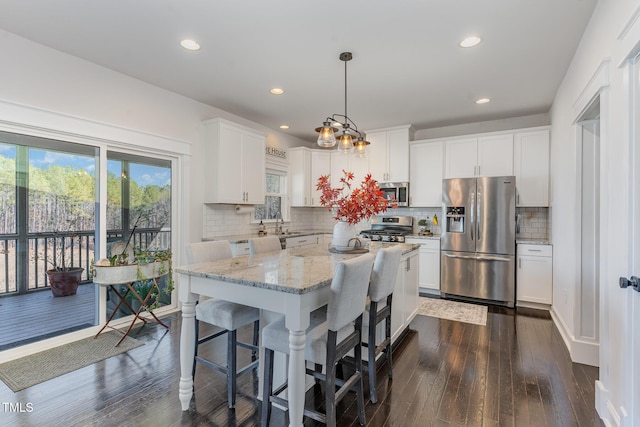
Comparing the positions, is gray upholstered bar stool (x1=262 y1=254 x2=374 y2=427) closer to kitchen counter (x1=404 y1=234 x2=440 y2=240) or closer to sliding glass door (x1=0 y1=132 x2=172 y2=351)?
sliding glass door (x1=0 y1=132 x2=172 y2=351)

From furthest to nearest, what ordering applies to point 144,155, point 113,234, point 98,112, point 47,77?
1. point 144,155
2. point 113,234
3. point 98,112
4. point 47,77

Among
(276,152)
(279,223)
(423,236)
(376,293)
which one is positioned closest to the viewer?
(376,293)

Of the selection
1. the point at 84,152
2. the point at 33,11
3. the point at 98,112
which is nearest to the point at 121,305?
the point at 84,152

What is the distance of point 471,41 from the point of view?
8.70 ft

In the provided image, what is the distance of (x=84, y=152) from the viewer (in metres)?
3.18

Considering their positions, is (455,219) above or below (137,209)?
below

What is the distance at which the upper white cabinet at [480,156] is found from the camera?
4.53 meters

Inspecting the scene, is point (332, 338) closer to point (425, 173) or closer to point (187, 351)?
point (187, 351)

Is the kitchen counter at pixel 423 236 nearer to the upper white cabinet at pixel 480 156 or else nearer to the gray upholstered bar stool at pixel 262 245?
the upper white cabinet at pixel 480 156

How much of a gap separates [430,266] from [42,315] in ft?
15.4

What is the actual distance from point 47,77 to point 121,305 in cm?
237

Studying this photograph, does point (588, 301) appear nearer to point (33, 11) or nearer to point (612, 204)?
point (612, 204)

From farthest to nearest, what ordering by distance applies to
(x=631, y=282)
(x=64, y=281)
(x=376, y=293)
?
(x=64, y=281) < (x=376, y=293) < (x=631, y=282)

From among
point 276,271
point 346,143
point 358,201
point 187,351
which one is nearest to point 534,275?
point 358,201
